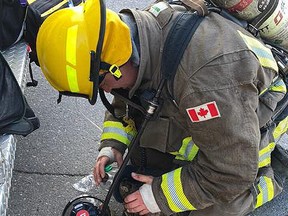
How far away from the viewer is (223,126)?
1.84 meters

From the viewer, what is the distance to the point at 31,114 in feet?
7.78

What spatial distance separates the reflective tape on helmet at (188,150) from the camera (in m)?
2.20

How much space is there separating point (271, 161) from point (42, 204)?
1.30 m

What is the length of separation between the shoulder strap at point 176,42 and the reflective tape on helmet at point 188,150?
41cm

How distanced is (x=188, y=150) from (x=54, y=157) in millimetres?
1121

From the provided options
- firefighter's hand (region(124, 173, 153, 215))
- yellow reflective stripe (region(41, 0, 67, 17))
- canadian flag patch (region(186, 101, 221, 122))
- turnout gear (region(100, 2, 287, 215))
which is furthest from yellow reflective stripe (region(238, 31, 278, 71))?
yellow reflective stripe (region(41, 0, 67, 17))

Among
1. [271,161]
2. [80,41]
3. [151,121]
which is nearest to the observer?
[80,41]

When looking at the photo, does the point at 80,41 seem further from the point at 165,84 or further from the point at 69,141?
the point at 69,141

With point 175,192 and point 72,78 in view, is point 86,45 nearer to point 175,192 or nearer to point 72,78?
point 72,78

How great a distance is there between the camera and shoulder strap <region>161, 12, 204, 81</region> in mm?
1865

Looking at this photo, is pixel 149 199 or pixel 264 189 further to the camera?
pixel 264 189

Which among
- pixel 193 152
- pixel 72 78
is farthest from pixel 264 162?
pixel 72 78

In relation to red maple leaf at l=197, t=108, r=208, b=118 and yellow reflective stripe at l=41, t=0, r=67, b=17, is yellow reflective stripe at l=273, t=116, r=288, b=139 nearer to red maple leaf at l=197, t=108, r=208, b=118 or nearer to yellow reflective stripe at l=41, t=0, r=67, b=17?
red maple leaf at l=197, t=108, r=208, b=118

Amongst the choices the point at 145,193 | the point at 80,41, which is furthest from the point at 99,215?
the point at 80,41
